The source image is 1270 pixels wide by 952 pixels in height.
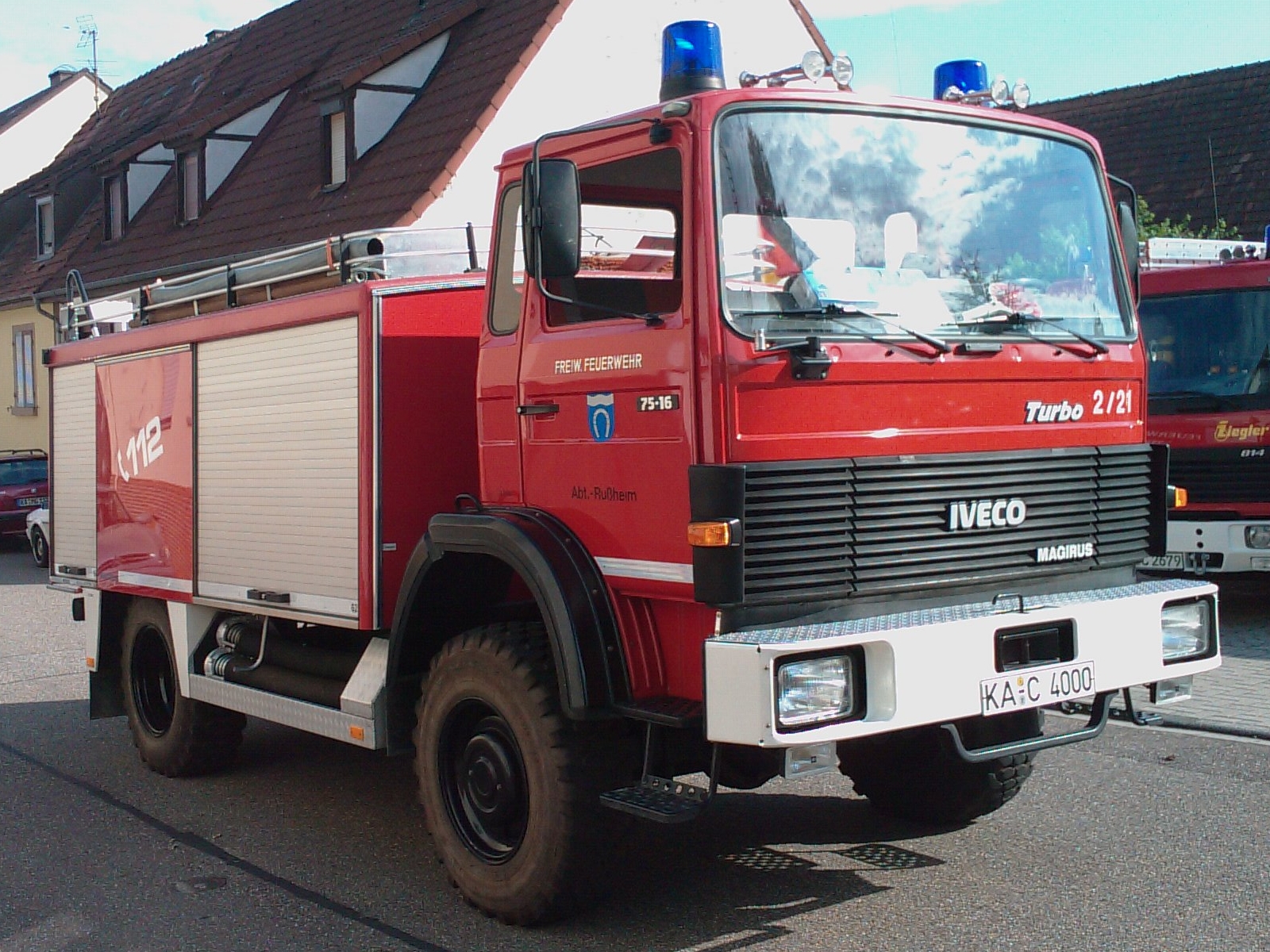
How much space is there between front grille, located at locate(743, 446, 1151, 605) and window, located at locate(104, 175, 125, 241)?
86.6ft

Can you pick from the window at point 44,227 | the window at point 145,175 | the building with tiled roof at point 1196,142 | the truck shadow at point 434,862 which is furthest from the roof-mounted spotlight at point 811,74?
the window at point 44,227

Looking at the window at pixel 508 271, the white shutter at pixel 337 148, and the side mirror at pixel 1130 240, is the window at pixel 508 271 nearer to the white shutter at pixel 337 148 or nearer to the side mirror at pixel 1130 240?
the side mirror at pixel 1130 240

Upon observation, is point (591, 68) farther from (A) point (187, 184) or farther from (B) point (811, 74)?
(B) point (811, 74)

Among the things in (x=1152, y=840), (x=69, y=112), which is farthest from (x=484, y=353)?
(x=69, y=112)

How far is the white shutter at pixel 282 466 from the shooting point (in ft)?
19.4

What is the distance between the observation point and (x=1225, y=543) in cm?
1085

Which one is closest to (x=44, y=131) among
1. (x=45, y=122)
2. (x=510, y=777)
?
(x=45, y=122)

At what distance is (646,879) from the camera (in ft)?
17.7

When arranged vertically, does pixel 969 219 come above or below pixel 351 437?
above

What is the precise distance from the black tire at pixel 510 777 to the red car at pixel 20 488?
19.4 m

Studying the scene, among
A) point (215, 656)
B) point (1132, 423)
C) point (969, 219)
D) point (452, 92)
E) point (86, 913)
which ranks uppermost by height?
point (452, 92)

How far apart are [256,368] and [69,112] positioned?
111 ft

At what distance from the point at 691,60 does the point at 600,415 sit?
1.21 m

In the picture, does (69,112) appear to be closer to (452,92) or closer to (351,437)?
(452,92)
